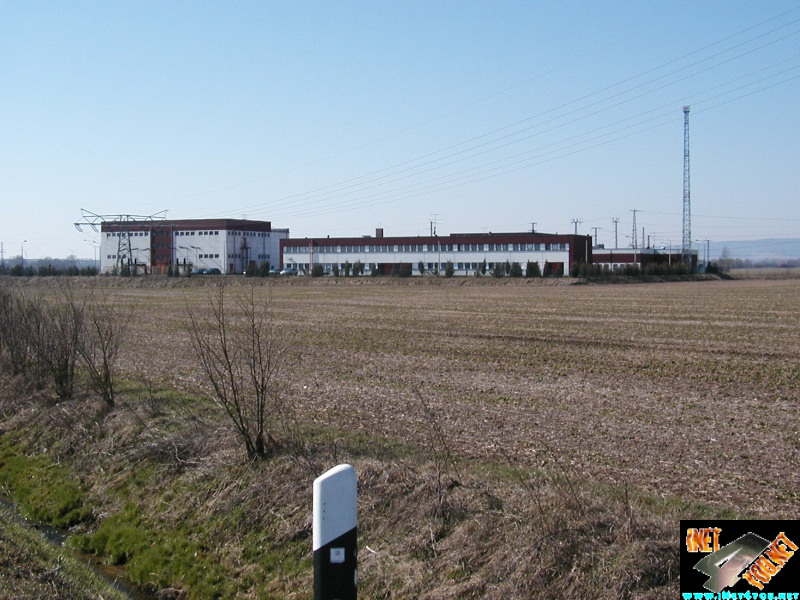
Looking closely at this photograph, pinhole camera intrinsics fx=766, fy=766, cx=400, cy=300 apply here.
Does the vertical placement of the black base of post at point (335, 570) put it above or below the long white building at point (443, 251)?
below

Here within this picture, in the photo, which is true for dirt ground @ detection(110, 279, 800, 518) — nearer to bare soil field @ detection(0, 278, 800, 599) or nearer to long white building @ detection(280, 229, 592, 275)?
bare soil field @ detection(0, 278, 800, 599)

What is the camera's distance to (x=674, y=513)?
7.78 meters

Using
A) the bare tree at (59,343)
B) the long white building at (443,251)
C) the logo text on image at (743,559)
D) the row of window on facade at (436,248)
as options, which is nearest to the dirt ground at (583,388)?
the bare tree at (59,343)

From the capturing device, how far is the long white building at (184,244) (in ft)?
380

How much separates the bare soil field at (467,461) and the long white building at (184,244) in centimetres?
9579

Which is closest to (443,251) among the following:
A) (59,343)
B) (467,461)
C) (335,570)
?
(59,343)

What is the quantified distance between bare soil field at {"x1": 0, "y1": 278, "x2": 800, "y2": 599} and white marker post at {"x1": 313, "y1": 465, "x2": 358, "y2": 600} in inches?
106

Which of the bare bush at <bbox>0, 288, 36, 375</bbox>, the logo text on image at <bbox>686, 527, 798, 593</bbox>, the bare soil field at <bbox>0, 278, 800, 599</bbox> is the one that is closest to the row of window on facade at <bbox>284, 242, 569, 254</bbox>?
the bare soil field at <bbox>0, 278, 800, 599</bbox>

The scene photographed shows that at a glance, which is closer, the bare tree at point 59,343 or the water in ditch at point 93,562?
the water in ditch at point 93,562

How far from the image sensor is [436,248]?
377ft

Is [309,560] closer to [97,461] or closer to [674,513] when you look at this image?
[674,513]

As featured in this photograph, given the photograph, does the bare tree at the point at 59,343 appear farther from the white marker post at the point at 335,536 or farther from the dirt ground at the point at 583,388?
the white marker post at the point at 335,536

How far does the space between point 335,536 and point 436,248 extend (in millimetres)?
111177

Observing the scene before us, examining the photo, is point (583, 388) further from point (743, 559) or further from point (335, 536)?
point (335, 536)
